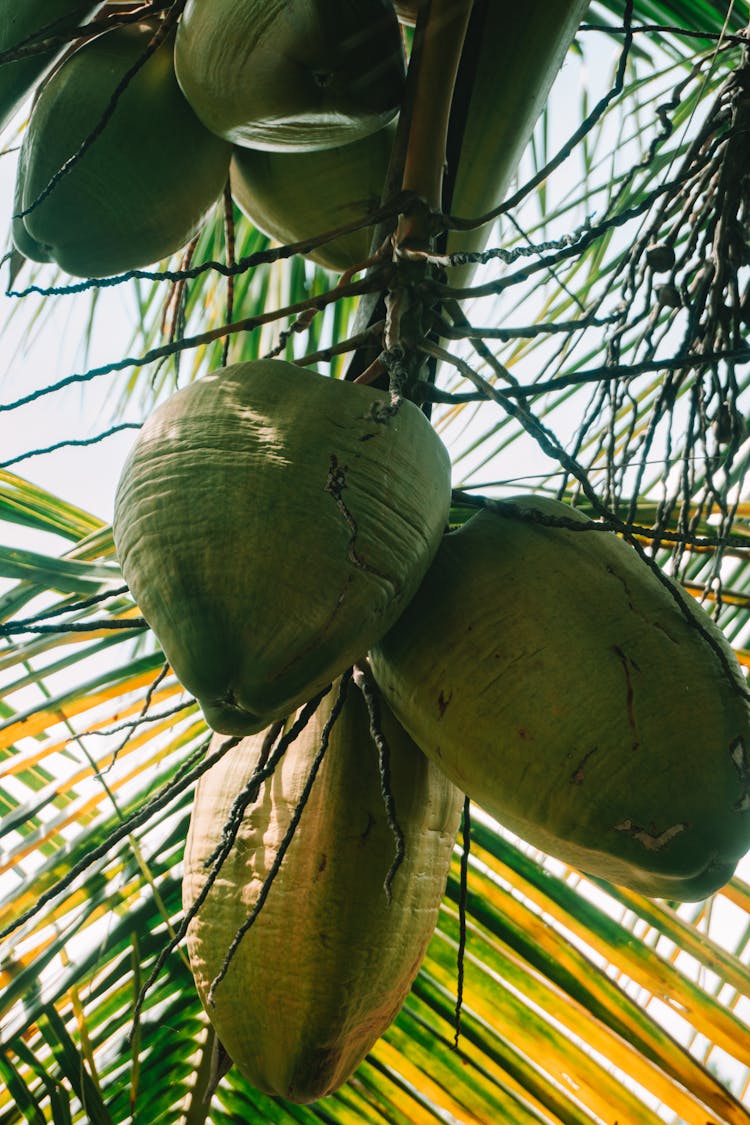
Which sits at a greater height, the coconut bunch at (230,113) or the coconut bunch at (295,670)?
the coconut bunch at (230,113)

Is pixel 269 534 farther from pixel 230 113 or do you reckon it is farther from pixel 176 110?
pixel 176 110

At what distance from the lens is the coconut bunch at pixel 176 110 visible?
98cm

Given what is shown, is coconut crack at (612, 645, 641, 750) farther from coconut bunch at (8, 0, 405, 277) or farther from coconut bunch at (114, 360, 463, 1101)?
coconut bunch at (8, 0, 405, 277)

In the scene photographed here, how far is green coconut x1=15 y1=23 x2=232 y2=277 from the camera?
1.11 metres

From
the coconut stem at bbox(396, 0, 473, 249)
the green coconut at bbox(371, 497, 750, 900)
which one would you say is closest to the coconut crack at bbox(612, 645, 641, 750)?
the green coconut at bbox(371, 497, 750, 900)

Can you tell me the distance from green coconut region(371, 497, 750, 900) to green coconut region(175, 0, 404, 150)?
0.46 m

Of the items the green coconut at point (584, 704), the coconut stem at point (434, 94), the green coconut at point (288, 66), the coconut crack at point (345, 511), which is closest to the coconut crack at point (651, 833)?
the green coconut at point (584, 704)

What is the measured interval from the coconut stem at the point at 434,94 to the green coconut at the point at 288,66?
4 cm

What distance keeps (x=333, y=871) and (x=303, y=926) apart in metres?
0.05

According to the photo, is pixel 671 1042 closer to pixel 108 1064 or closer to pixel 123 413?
pixel 108 1064

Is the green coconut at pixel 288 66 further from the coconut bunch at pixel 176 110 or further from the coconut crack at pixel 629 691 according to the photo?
the coconut crack at pixel 629 691

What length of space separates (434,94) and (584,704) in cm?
63

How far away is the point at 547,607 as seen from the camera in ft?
2.68

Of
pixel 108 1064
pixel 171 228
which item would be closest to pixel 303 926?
pixel 108 1064
